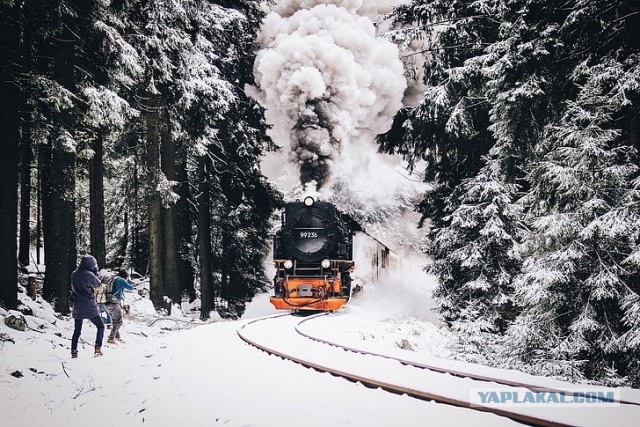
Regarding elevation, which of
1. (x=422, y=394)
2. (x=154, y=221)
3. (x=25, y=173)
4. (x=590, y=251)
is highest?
(x=25, y=173)

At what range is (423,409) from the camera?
4195 mm

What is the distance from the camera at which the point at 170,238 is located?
15219 mm

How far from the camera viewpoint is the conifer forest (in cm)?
763

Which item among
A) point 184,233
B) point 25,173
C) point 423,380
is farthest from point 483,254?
point 25,173

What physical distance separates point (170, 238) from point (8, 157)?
705 centimetres

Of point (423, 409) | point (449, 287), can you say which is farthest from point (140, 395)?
point (449, 287)

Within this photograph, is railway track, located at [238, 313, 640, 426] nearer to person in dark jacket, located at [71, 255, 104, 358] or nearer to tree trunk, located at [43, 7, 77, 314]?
person in dark jacket, located at [71, 255, 104, 358]

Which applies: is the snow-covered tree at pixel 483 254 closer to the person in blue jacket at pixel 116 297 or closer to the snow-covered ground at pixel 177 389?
the snow-covered ground at pixel 177 389

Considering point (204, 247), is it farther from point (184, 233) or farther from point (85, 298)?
point (85, 298)

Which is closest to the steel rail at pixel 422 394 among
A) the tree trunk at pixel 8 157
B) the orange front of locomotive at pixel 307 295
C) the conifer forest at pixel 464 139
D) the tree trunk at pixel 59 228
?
the conifer forest at pixel 464 139

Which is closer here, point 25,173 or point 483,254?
point 483,254

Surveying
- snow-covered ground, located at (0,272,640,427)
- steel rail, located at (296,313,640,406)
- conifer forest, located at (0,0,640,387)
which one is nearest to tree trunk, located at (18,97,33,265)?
conifer forest, located at (0,0,640,387)

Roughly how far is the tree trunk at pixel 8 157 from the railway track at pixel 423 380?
174 inches

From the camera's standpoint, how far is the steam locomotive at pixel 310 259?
15.5 meters
